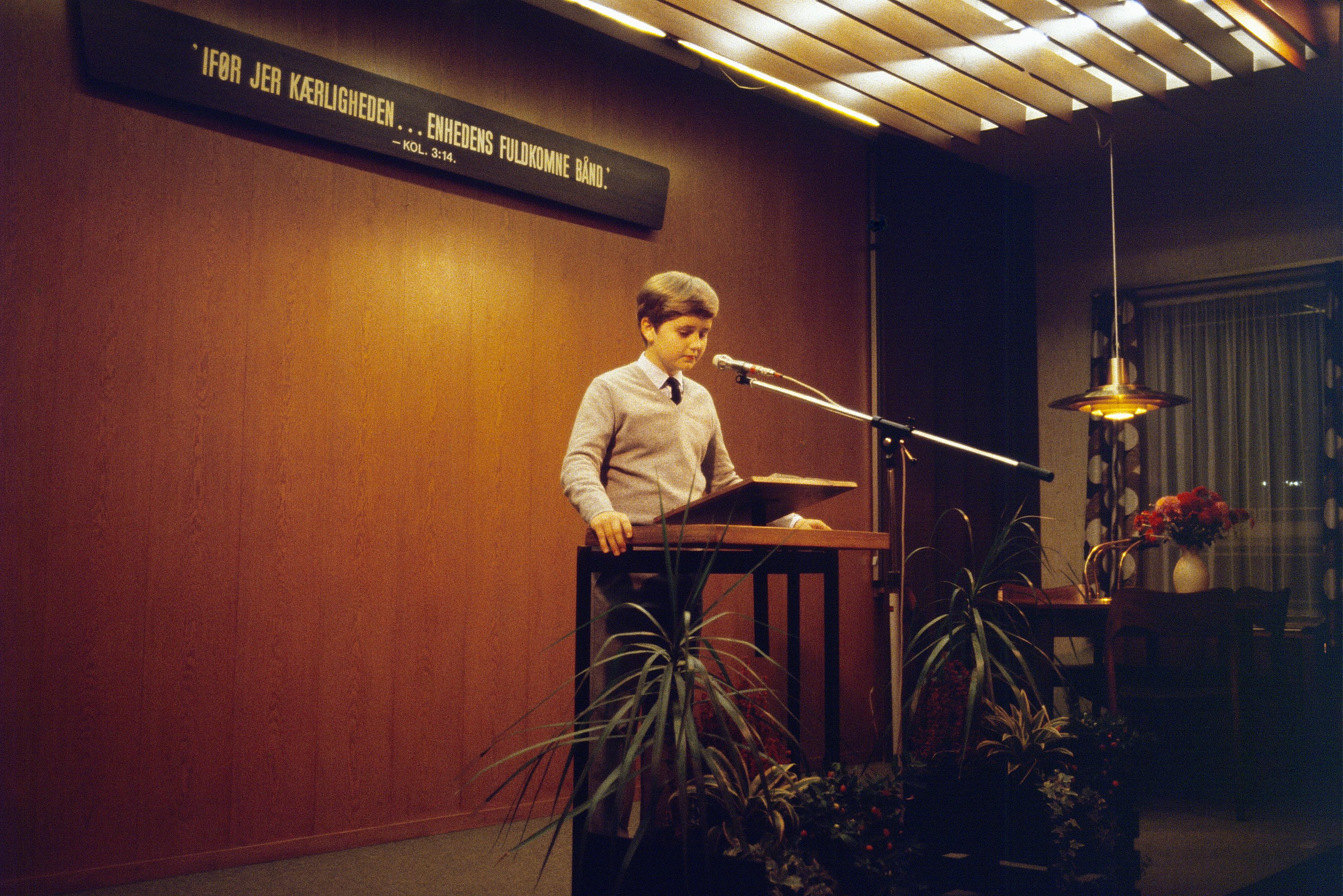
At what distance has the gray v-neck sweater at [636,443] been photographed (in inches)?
99.0

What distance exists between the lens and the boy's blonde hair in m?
2.58

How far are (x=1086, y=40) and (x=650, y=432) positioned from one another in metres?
2.69

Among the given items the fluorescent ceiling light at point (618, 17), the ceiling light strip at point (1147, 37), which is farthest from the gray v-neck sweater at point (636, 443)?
the ceiling light strip at point (1147, 37)

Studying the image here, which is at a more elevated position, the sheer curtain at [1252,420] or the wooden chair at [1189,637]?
the sheer curtain at [1252,420]

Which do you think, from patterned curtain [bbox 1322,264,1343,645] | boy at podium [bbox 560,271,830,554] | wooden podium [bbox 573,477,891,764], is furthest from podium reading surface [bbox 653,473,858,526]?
patterned curtain [bbox 1322,264,1343,645]

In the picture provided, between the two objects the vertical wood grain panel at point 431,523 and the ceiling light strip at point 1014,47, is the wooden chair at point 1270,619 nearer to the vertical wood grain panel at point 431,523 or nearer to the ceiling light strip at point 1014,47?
the ceiling light strip at point 1014,47

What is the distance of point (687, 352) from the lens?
8.58 feet

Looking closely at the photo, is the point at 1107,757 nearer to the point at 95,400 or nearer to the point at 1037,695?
the point at 1037,695

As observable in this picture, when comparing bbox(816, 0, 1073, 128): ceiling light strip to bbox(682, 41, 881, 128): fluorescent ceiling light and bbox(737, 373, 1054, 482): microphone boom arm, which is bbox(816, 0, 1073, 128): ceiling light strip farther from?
bbox(737, 373, 1054, 482): microphone boom arm

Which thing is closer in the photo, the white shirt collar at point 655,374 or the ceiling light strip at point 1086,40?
the white shirt collar at point 655,374

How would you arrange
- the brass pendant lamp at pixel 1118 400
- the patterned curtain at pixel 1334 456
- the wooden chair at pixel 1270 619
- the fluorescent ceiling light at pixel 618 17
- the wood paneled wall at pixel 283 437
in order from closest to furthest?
the wood paneled wall at pixel 283 437
the fluorescent ceiling light at pixel 618 17
the wooden chair at pixel 1270 619
the brass pendant lamp at pixel 1118 400
the patterned curtain at pixel 1334 456

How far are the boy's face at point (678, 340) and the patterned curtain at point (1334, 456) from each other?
4.20 meters

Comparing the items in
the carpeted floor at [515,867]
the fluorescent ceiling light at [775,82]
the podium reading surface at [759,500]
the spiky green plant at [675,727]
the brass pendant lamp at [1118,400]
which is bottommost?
the carpeted floor at [515,867]

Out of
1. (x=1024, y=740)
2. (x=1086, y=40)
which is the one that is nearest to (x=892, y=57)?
(x=1086, y=40)
